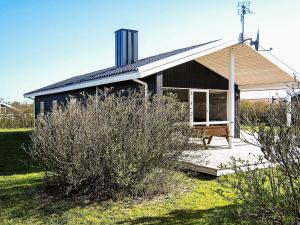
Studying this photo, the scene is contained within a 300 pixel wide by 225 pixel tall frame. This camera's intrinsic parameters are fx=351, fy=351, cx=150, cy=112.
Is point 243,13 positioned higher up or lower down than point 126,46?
higher up

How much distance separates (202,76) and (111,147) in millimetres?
9985

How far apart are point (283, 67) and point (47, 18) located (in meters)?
9.38

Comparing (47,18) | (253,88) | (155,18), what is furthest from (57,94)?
(253,88)

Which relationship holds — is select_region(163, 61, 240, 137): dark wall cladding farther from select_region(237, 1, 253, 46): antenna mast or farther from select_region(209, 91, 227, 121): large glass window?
select_region(237, 1, 253, 46): antenna mast

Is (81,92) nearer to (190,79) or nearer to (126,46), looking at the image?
(126,46)


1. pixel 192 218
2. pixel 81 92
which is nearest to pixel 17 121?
pixel 81 92

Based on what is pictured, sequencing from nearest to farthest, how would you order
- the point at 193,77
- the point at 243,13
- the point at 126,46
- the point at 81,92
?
the point at 243,13, the point at 193,77, the point at 81,92, the point at 126,46

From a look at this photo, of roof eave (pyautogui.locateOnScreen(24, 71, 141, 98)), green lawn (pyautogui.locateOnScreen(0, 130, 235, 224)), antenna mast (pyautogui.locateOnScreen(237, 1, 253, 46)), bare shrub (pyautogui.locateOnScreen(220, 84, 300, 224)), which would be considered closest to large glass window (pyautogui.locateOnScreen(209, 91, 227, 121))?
antenna mast (pyautogui.locateOnScreen(237, 1, 253, 46))

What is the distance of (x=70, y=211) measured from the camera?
6004mm

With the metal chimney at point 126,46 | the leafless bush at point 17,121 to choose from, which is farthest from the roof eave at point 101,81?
the leafless bush at point 17,121

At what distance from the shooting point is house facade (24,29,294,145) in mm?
11906

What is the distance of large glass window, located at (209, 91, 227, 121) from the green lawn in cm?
881

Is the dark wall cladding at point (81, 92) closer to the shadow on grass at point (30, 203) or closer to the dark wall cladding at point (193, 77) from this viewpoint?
the dark wall cladding at point (193, 77)

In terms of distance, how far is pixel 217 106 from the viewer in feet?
54.4
